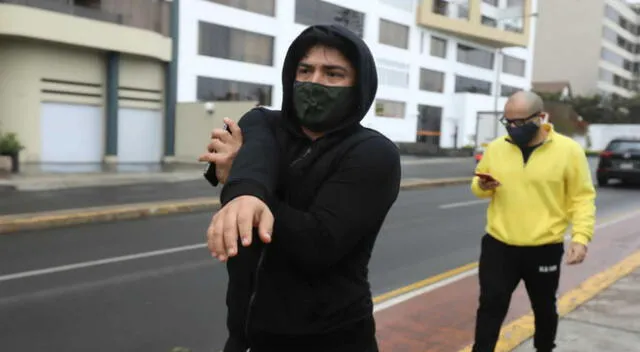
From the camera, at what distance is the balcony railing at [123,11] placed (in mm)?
20233

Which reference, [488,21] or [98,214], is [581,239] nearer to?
[98,214]

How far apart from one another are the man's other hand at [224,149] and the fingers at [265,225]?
9.9 inches

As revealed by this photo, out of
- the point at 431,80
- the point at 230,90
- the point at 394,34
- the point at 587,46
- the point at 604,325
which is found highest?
the point at 587,46

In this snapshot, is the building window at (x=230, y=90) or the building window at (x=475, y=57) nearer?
the building window at (x=230, y=90)

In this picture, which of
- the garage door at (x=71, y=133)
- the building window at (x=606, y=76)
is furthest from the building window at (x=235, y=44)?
the building window at (x=606, y=76)

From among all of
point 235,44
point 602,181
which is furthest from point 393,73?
point 602,181

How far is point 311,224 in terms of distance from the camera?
1429mm

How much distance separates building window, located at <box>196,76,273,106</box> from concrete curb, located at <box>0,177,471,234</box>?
53.5 ft

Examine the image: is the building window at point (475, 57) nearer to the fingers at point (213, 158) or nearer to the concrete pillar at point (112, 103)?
the concrete pillar at point (112, 103)

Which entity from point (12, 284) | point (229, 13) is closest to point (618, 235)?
point (12, 284)

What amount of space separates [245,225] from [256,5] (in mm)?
30291

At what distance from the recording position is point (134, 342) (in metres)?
4.19

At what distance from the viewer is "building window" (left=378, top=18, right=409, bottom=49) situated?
39.3 metres

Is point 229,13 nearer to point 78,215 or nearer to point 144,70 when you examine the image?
point 144,70
